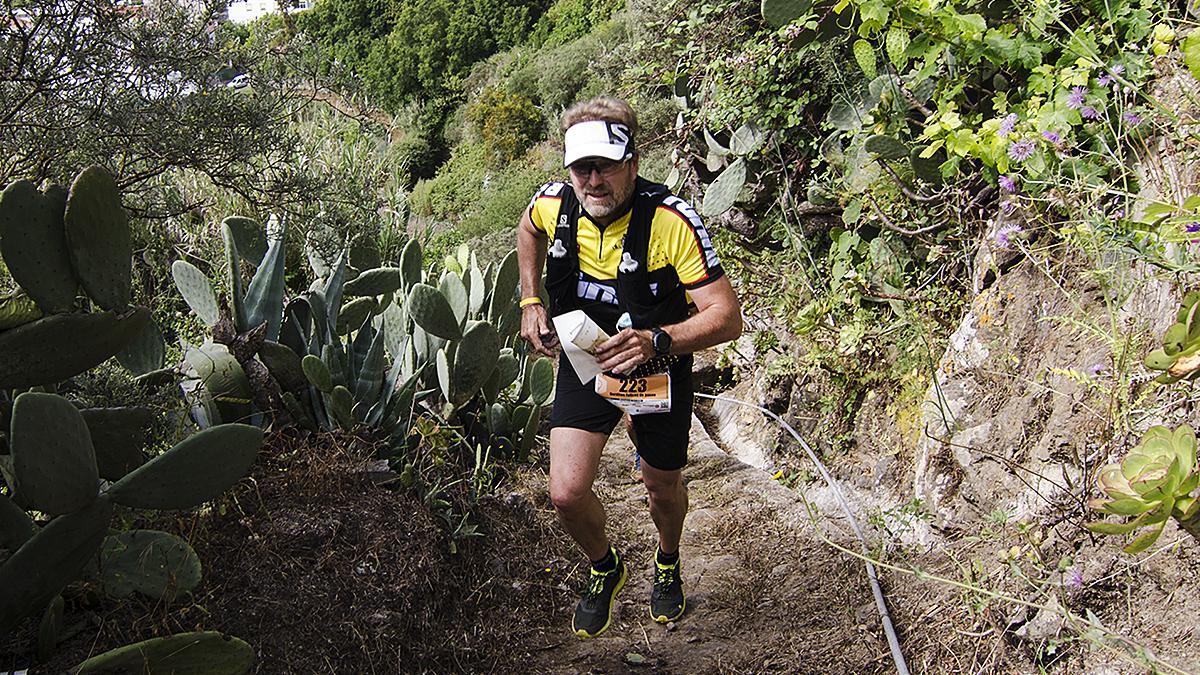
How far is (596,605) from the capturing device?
3346mm

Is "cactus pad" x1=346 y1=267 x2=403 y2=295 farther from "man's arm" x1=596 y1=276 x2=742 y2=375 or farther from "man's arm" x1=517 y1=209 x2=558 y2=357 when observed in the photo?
"man's arm" x1=596 y1=276 x2=742 y2=375

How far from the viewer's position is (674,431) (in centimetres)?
316

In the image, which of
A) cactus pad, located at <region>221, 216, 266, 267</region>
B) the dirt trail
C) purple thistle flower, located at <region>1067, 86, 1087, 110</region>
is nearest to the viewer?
purple thistle flower, located at <region>1067, 86, 1087, 110</region>

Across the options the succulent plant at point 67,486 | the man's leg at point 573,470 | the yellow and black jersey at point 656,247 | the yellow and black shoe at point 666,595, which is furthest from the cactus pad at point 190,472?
the yellow and black shoe at point 666,595

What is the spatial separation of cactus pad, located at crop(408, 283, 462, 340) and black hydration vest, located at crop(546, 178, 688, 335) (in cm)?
76

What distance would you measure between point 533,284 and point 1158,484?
7.02 feet

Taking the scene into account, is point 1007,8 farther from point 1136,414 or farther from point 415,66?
point 415,66

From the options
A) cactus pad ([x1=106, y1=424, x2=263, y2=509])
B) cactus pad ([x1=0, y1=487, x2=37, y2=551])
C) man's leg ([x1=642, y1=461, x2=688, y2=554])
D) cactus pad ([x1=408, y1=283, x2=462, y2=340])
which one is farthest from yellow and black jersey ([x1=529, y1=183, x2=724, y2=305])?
cactus pad ([x1=0, y1=487, x2=37, y2=551])

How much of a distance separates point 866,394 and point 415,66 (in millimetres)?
13002

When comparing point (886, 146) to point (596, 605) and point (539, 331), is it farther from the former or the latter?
point (596, 605)

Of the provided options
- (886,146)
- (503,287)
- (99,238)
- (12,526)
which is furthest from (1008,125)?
(12,526)

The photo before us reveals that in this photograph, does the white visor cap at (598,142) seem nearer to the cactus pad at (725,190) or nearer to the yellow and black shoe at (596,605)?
the yellow and black shoe at (596,605)

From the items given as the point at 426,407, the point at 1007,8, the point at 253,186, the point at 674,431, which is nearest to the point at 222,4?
the point at 253,186

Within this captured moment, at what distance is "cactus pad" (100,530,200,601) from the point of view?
2.54m
